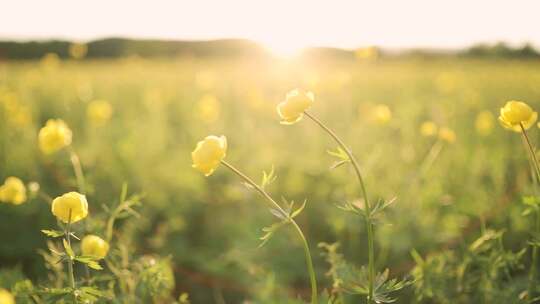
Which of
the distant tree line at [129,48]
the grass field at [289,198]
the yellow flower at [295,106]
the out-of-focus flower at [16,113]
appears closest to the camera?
the yellow flower at [295,106]

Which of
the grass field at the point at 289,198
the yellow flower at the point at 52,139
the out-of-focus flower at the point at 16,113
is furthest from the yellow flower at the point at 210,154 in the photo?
the out-of-focus flower at the point at 16,113

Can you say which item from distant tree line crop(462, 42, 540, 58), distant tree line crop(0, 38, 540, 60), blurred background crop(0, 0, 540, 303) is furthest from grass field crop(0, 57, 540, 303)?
distant tree line crop(0, 38, 540, 60)

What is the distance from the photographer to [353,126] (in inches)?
185

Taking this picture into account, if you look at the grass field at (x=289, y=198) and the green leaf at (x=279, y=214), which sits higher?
the green leaf at (x=279, y=214)


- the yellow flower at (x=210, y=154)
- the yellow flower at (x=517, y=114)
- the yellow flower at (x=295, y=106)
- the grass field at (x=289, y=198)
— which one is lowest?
the grass field at (x=289, y=198)

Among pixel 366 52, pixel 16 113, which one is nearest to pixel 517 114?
pixel 366 52

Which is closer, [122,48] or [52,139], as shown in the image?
[52,139]

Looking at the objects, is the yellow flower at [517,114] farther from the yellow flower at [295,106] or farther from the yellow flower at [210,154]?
the yellow flower at [210,154]

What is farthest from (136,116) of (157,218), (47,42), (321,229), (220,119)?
(47,42)

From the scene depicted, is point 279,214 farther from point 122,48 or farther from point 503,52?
point 122,48

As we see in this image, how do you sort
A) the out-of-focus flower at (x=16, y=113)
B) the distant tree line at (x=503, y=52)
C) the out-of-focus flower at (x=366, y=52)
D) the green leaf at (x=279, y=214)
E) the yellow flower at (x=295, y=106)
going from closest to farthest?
the green leaf at (x=279, y=214) → the yellow flower at (x=295, y=106) → the out-of-focus flower at (x=16, y=113) → the out-of-focus flower at (x=366, y=52) → the distant tree line at (x=503, y=52)

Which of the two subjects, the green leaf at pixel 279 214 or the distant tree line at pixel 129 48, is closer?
the green leaf at pixel 279 214

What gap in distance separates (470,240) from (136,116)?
399cm

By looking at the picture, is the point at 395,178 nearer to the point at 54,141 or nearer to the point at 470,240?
the point at 470,240
